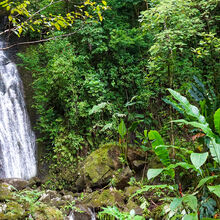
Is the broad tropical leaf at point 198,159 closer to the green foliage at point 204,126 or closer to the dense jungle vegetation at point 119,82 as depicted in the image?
the green foliage at point 204,126

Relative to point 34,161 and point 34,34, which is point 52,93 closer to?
point 34,161

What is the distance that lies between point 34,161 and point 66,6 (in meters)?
6.63

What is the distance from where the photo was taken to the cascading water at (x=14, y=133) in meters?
5.92

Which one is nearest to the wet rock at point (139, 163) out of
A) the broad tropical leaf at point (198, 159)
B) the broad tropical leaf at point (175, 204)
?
the broad tropical leaf at point (175, 204)

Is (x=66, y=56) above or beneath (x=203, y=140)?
above

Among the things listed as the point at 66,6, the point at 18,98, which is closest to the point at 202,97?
the point at 18,98

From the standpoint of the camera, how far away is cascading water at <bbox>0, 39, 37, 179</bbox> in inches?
233

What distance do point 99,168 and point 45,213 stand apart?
2133 mm

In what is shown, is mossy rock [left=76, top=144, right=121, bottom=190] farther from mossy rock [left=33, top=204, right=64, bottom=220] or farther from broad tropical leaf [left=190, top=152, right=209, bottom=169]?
broad tropical leaf [left=190, top=152, right=209, bottom=169]

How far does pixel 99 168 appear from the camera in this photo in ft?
17.9

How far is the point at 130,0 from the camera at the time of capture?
8.34m

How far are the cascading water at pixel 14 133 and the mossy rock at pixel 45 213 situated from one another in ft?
8.85

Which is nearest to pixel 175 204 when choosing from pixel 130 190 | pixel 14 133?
pixel 130 190

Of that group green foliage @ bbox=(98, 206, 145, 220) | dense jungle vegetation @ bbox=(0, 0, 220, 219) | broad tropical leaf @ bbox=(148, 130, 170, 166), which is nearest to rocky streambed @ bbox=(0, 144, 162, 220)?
dense jungle vegetation @ bbox=(0, 0, 220, 219)
